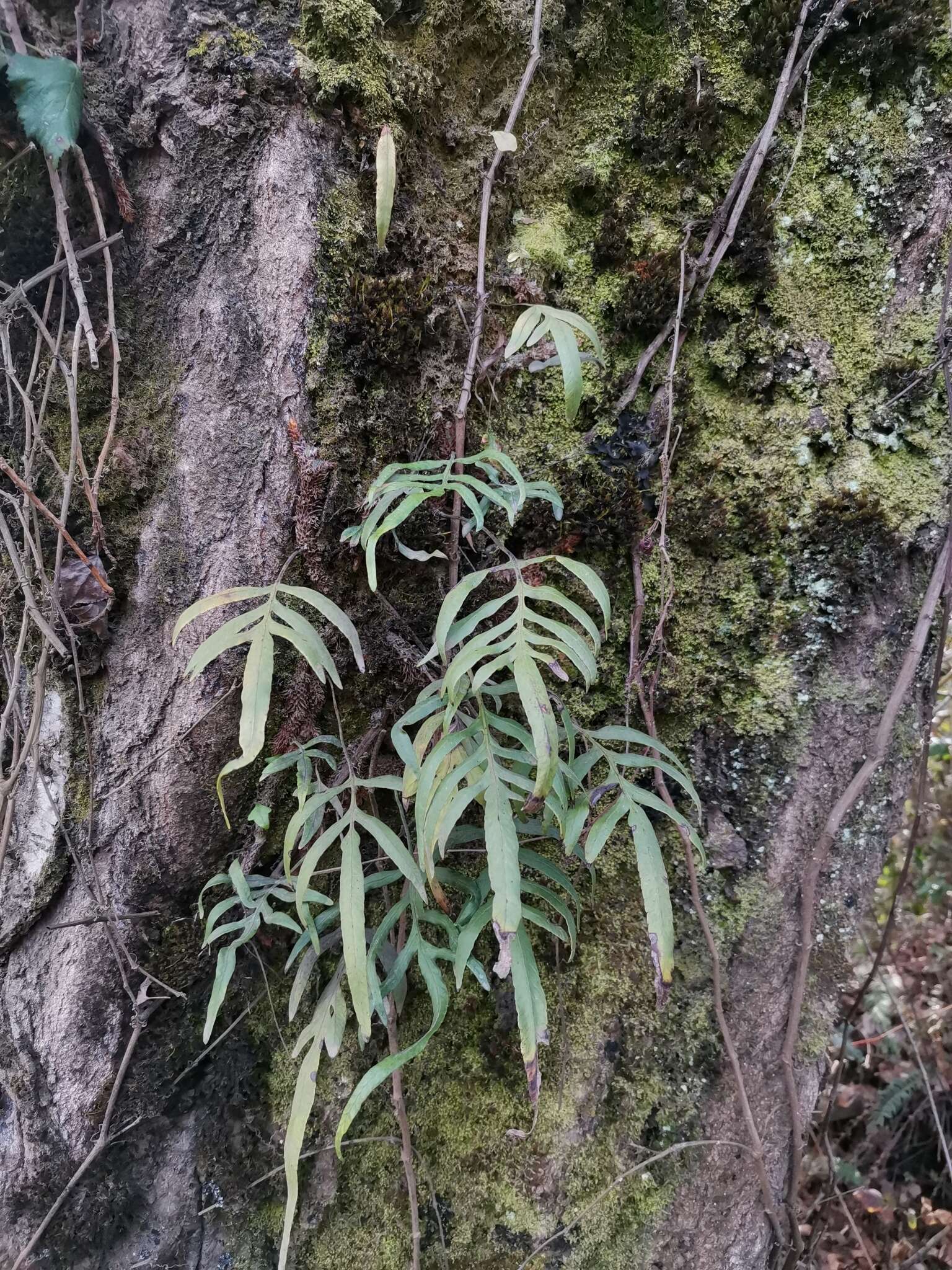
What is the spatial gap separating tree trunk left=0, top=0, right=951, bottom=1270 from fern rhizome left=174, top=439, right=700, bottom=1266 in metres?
0.13

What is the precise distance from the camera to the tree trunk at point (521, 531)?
1.12 metres

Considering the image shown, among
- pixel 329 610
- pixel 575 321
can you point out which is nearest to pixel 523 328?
pixel 575 321

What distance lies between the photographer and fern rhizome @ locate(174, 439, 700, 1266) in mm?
826

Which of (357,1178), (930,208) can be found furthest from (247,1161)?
(930,208)

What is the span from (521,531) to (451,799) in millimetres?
555

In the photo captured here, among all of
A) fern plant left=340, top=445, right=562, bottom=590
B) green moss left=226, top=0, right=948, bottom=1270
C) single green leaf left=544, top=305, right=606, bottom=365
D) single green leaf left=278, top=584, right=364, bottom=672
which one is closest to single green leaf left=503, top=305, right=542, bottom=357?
single green leaf left=544, top=305, right=606, bottom=365

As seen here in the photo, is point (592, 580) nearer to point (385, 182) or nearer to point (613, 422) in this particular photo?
point (613, 422)

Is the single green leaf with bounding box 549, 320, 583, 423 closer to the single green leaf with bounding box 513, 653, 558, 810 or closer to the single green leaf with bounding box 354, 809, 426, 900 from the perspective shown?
the single green leaf with bounding box 513, 653, 558, 810

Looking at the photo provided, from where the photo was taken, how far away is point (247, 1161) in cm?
126

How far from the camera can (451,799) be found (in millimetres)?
854

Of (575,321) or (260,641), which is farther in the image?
(575,321)

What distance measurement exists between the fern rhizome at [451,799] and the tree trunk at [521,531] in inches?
5.2

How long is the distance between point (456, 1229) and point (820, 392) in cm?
168

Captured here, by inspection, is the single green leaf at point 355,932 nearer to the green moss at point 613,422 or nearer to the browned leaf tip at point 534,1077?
the browned leaf tip at point 534,1077
